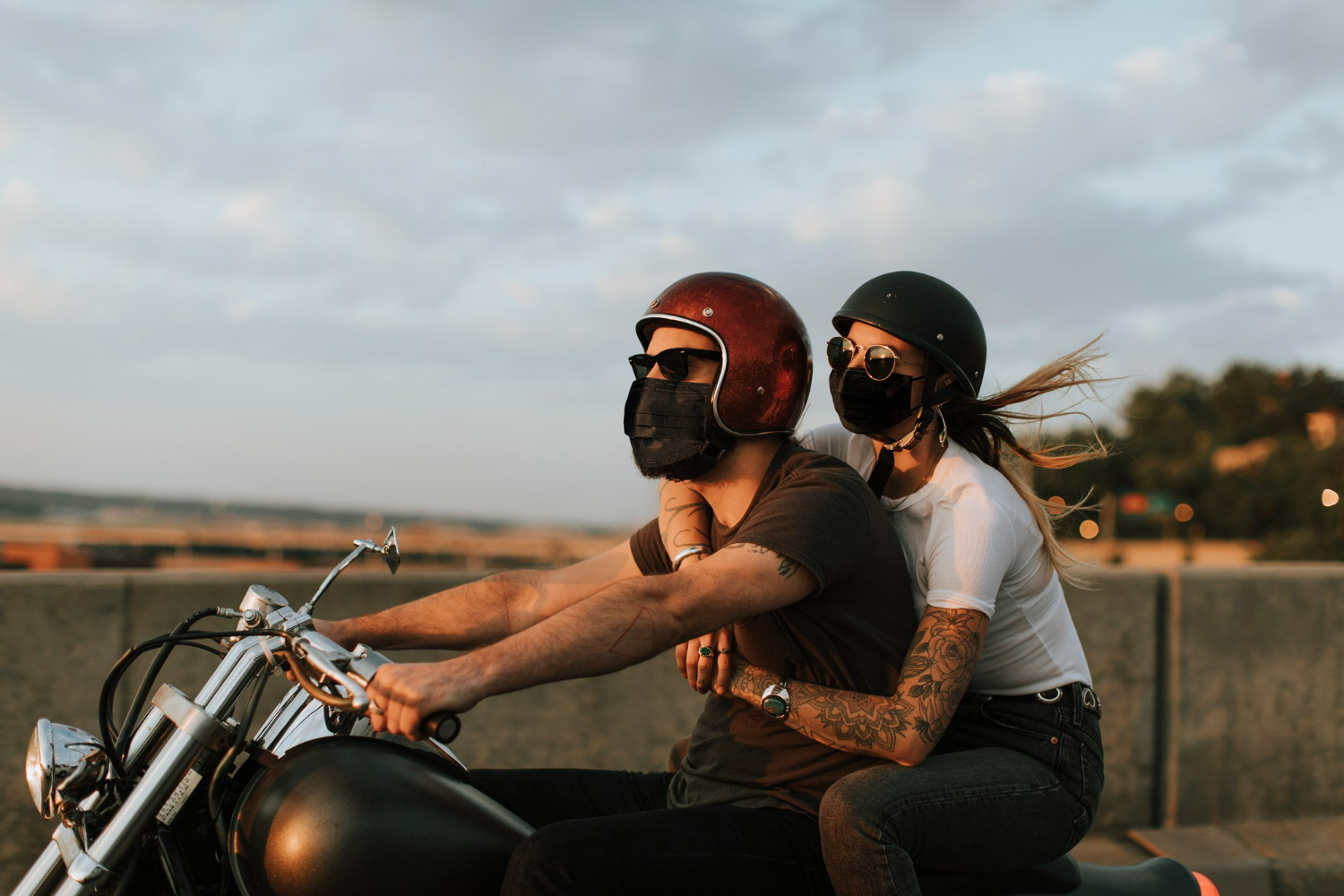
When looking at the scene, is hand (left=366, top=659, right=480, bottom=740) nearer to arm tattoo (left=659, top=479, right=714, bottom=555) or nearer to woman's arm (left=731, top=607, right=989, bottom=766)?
woman's arm (left=731, top=607, right=989, bottom=766)

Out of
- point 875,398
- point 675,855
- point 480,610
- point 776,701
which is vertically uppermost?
point 875,398

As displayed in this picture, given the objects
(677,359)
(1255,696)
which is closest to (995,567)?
(677,359)

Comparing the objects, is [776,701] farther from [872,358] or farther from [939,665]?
[872,358]

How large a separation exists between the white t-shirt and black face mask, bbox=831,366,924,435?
0.19m

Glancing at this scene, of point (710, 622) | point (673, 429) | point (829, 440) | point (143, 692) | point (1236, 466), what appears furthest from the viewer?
point (1236, 466)

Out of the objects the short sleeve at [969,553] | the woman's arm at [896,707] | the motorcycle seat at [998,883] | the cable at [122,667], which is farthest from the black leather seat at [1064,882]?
the cable at [122,667]

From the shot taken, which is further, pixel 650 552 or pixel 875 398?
pixel 650 552

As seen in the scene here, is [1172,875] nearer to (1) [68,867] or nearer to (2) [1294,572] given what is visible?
(1) [68,867]

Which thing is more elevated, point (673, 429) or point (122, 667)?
point (673, 429)

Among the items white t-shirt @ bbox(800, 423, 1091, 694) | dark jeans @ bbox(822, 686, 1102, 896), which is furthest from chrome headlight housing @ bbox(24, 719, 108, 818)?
white t-shirt @ bbox(800, 423, 1091, 694)

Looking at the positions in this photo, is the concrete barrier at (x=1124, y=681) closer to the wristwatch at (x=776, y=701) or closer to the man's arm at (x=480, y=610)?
the man's arm at (x=480, y=610)

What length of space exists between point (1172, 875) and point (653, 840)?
133 centimetres

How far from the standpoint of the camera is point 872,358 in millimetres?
3018

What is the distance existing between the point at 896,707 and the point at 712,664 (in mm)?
438
